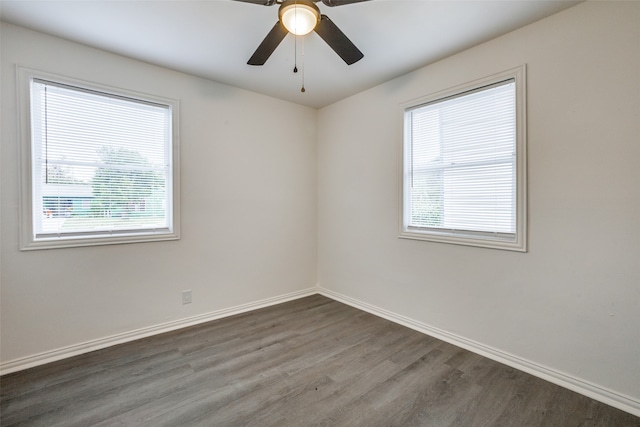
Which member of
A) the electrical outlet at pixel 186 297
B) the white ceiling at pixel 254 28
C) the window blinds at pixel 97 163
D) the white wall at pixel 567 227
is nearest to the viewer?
the white wall at pixel 567 227

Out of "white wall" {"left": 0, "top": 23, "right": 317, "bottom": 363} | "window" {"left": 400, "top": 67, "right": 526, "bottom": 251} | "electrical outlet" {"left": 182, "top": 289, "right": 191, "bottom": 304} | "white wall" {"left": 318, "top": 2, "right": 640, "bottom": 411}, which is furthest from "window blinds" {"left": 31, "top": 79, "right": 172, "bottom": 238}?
"white wall" {"left": 318, "top": 2, "right": 640, "bottom": 411}

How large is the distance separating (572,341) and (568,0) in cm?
232

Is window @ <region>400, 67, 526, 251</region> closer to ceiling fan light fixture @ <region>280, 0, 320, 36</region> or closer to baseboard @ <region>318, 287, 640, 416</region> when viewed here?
baseboard @ <region>318, 287, 640, 416</region>

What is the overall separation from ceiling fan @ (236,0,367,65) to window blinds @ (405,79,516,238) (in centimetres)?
128

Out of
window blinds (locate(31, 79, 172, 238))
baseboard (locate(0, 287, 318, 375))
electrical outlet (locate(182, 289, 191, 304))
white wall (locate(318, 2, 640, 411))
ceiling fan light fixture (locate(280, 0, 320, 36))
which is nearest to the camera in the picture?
ceiling fan light fixture (locate(280, 0, 320, 36))

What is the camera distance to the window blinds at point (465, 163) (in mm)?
2326

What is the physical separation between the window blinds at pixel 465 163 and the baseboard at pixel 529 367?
0.97 meters

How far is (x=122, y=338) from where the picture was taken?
2.60 m

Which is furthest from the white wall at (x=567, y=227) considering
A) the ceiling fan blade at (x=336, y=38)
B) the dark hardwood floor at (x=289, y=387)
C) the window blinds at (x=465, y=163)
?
the ceiling fan blade at (x=336, y=38)

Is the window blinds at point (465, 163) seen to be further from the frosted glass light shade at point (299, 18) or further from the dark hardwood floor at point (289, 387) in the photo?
the frosted glass light shade at point (299, 18)

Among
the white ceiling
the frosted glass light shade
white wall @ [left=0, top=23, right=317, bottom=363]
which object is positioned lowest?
white wall @ [left=0, top=23, right=317, bottom=363]

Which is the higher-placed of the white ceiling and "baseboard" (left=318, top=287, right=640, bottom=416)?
the white ceiling

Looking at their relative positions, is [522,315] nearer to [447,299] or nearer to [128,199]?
[447,299]

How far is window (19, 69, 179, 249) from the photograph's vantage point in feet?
7.43
